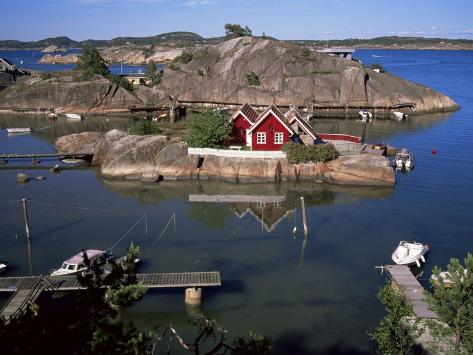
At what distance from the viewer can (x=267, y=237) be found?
34781 millimetres

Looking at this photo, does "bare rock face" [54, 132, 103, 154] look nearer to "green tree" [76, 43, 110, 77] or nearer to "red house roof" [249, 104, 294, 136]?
"red house roof" [249, 104, 294, 136]

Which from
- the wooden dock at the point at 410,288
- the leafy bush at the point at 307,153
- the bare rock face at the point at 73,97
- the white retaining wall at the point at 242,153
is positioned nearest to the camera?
the wooden dock at the point at 410,288

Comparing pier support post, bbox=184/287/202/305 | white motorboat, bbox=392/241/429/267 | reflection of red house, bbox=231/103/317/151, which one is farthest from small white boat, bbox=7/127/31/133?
white motorboat, bbox=392/241/429/267

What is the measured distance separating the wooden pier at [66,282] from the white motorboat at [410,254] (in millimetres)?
11714

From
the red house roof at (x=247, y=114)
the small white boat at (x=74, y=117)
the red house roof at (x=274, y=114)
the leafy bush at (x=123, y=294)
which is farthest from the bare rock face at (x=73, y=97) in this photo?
the leafy bush at (x=123, y=294)

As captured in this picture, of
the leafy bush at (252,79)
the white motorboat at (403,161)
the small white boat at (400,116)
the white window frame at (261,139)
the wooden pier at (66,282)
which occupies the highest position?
the leafy bush at (252,79)

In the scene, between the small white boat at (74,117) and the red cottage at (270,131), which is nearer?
the red cottage at (270,131)

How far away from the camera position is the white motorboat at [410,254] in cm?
3005

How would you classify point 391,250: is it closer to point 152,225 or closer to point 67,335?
point 152,225

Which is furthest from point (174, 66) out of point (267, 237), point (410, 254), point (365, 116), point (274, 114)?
point (410, 254)

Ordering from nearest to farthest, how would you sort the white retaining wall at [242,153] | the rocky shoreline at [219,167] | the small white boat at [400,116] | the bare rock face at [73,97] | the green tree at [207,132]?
1. the rocky shoreline at [219,167]
2. the white retaining wall at [242,153]
3. the green tree at [207,132]
4. the small white boat at [400,116]
5. the bare rock face at [73,97]

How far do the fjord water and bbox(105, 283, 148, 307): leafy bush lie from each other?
11907 mm

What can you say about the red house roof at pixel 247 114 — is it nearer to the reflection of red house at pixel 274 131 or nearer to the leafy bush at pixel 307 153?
the reflection of red house at pixel 274 131

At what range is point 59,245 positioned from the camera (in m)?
33.0
